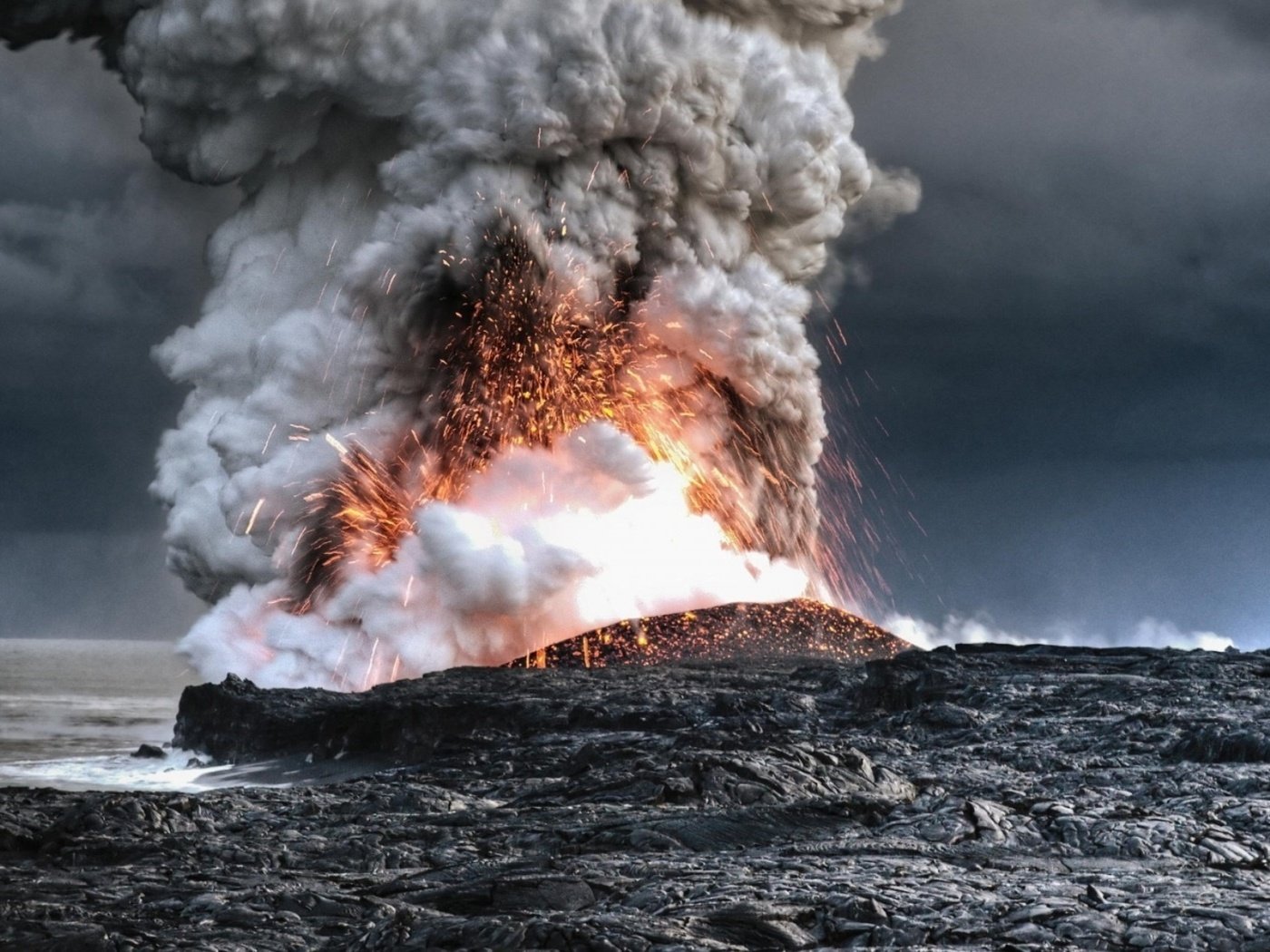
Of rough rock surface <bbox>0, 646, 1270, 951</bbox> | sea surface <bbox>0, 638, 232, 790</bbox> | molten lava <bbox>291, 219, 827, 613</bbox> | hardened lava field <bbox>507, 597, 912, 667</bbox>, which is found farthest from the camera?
molten lava <bbox>291, 219, 827, 613</bbox>

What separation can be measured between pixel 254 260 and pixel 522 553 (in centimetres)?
1826

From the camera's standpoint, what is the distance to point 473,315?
5641 centimetres

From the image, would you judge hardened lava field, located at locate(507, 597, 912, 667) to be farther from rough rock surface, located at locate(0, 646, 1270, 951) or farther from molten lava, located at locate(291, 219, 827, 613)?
rough rock surface, located at locate(0, 646, 1270, 951)

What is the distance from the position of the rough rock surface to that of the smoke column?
22502 mm

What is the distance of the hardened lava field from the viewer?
51.8 m

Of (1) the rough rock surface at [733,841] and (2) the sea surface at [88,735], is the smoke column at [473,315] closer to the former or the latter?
(2) the sea surface at [88,735]

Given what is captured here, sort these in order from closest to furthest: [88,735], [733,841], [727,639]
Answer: [733,841], [727,639], [88,735]

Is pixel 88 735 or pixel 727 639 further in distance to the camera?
pixel 88 735

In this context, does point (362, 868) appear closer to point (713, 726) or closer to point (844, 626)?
point (713, 726)

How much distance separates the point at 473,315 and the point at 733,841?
4140 centimetres

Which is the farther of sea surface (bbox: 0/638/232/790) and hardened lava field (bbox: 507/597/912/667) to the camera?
hardened lava field (bbox: 507/597/912/667)

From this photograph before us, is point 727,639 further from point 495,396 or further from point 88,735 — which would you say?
point 88,735

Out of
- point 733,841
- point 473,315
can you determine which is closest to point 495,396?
point 473,315

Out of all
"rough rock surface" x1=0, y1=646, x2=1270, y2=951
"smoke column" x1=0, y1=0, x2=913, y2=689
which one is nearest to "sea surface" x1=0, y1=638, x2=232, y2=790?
"smoke column" x1=0, y1=0, x2=913, y2=689
